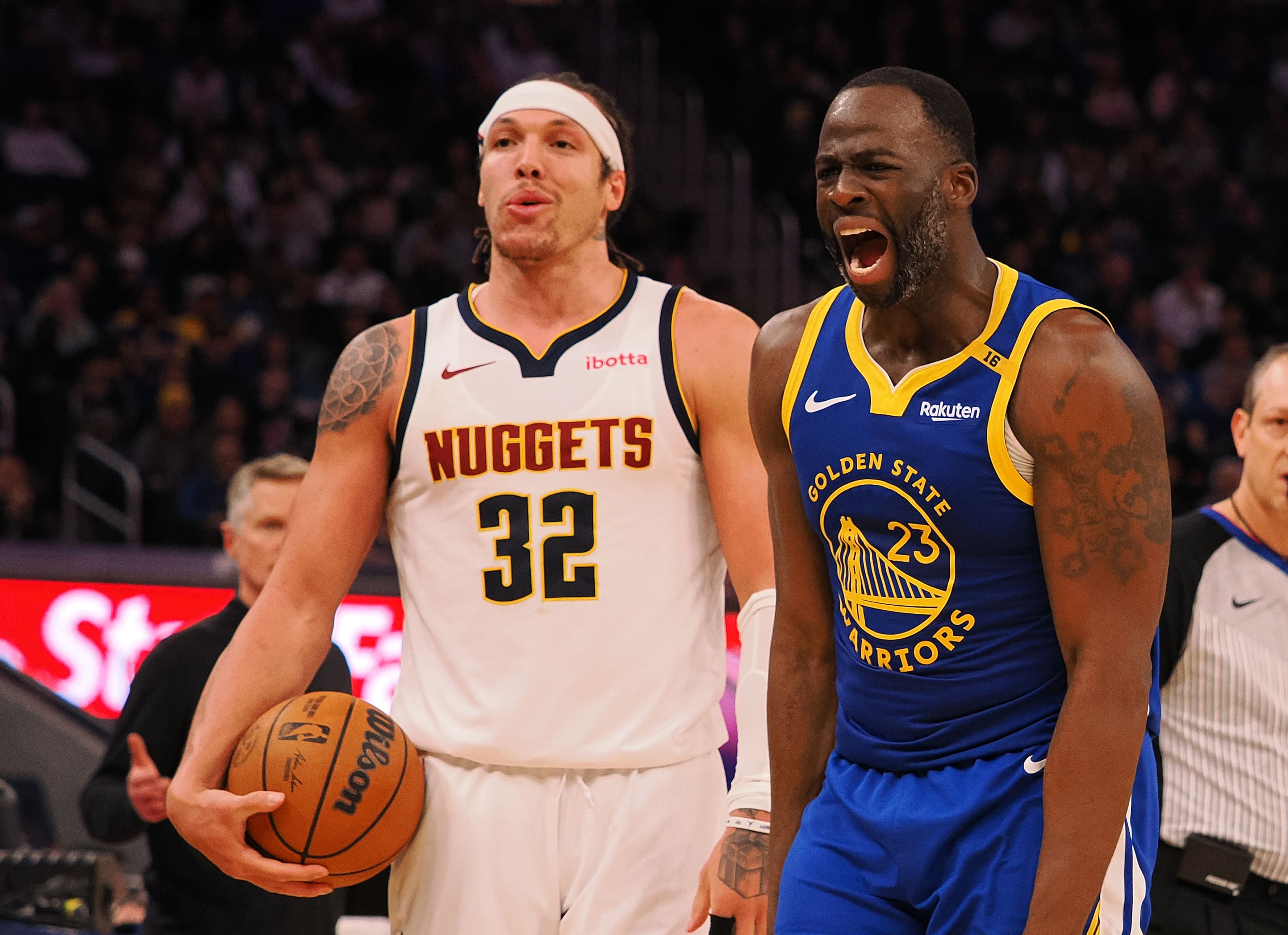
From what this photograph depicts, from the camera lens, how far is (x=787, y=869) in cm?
265

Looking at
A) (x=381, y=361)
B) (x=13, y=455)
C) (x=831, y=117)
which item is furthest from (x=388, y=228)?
(x=831, y=117)

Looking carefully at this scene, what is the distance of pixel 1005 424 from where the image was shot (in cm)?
238

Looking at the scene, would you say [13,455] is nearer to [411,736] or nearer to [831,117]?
[411,736]

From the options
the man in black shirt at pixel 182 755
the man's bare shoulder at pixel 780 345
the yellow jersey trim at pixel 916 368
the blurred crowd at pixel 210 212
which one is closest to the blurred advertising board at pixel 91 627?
the blurred crowd at pixel 210 212

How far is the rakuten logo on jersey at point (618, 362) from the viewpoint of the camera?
11.3 ft

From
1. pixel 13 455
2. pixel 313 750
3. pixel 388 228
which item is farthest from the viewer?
pixel 388 228

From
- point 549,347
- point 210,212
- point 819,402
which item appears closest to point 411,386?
point 549,347

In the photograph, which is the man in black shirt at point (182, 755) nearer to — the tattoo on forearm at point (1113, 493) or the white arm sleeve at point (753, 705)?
the white arm sleeve at point (753, 705)

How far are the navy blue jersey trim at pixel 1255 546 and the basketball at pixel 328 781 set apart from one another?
2189 millimetres

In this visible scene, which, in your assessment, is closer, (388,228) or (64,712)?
(64,712)

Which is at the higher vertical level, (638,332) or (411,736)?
(638,332)

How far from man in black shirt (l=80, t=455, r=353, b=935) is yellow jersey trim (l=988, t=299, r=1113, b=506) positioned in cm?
229

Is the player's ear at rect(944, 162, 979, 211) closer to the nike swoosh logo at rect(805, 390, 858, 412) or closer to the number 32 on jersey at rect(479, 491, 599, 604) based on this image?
the nike swoosh logo at rect(805, 390, 858, 412)

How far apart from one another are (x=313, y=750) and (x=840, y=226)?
4.74 feet
